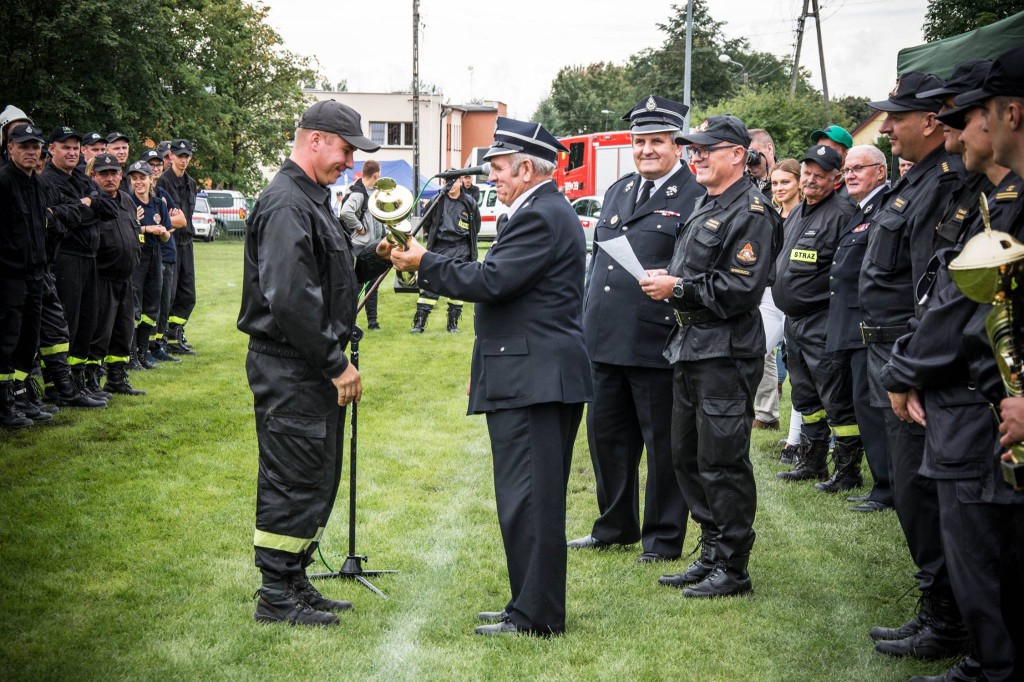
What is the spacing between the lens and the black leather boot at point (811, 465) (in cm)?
799

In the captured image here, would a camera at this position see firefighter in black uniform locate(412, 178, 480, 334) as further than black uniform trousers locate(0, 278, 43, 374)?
Yes

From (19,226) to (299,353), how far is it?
5.06 metres

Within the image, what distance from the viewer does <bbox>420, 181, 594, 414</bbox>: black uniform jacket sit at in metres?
4.56

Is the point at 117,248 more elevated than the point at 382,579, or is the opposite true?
the point at 117,248

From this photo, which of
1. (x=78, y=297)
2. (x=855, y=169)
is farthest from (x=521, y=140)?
(x=78, y=297)

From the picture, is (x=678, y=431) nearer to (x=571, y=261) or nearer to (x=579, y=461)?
(x=571, y=261)

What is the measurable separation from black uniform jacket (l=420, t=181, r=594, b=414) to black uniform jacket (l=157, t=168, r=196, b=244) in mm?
8704

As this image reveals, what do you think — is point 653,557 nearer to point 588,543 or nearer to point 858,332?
point 588,543

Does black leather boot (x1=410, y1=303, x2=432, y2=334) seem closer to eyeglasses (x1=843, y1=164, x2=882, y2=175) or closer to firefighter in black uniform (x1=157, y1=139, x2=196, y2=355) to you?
firefighter in black uniform (x1=157, y1=139, x2=196, y2=355)

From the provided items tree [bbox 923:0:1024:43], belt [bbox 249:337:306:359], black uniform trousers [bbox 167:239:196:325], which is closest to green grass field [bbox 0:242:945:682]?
belt [bbox 249:337:306:359]

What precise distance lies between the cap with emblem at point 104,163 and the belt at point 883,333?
7.73 meters

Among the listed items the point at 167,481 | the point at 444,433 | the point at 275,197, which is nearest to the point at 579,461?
the point at 444,433

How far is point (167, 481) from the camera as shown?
718 centimetres

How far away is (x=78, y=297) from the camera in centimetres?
945
